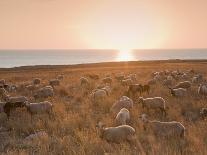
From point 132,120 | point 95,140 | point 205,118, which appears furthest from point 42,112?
point 205,118

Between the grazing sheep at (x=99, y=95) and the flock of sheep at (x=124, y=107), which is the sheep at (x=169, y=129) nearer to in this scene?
the flock of sheep at (x=124, y=107)

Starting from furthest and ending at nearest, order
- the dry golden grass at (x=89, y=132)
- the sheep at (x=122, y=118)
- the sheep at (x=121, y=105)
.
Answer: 1. the sheep at (x=121, y=105)
2. the sheep at (x=122, y=118)
3. the dry golden grass at (x=89, y=132)

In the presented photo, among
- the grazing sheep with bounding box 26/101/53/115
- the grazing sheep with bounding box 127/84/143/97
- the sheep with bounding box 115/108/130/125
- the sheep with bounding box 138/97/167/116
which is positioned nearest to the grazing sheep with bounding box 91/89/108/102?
the grazing sheep with bounding box 127/84/143/97

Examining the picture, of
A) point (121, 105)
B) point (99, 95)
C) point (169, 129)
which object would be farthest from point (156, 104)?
point (99, 95)

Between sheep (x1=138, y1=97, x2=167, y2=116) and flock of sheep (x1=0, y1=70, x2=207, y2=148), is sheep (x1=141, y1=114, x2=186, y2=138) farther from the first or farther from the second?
sheep (x1=138, y1=97, x2=167, y2=116)

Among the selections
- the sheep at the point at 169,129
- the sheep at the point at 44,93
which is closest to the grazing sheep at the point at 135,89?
the sheep at the point at 44,93

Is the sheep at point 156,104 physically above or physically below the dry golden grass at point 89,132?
above

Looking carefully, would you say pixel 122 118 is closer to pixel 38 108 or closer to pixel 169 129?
pixel 169 129

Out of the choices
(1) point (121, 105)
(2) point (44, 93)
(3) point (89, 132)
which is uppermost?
(1) point (121, 105)

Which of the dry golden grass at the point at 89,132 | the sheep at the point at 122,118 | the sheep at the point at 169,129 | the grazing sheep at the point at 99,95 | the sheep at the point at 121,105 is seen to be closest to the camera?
the dry golden grass at the point at 89,132

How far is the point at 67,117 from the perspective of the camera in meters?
15.2

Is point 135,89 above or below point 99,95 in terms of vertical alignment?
above

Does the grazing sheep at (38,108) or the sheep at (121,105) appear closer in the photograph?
the grazing sheep at (38,108)

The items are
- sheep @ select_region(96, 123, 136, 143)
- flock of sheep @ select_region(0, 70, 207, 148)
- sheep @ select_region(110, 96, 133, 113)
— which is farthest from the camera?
sheep @ select_region(110, 96, 133, 113)
